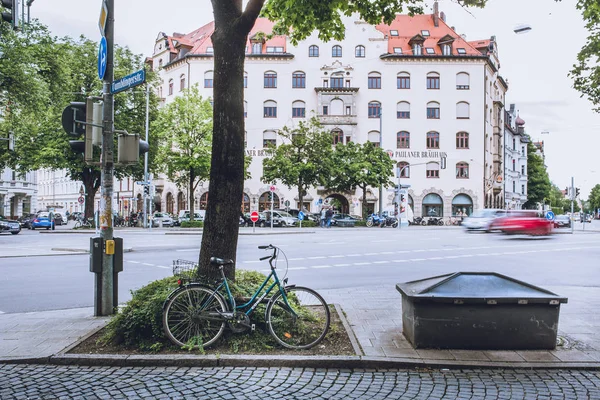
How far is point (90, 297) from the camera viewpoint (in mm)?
10188

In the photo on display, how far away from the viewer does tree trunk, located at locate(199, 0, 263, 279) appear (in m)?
6.88

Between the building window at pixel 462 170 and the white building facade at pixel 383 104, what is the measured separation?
0.11 meters

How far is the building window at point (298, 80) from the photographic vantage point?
60.7 meters

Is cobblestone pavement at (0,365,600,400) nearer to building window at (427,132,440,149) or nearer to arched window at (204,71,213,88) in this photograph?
building window at (427,132,440,149)

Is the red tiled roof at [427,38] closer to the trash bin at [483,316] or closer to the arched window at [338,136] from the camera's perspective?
the arched window at [338,136]

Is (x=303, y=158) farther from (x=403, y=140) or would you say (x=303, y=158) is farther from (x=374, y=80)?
(x=374, y=80)

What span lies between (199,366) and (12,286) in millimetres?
7752

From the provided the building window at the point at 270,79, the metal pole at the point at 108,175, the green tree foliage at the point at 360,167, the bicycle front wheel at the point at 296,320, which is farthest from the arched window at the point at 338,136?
the bicycle front wheel at the point at 296,320

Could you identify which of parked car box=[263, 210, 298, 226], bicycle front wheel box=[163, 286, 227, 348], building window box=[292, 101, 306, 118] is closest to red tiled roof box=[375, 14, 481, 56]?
building window box=[292, 101, 306, 118]

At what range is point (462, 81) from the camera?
6094cm

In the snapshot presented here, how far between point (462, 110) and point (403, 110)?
6567 millimetres

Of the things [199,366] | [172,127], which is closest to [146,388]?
[199,366]

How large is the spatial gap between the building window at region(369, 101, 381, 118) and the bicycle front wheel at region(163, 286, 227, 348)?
184 feet

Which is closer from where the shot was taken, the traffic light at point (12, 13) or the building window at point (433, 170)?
the traffic light at point (12, 13)
